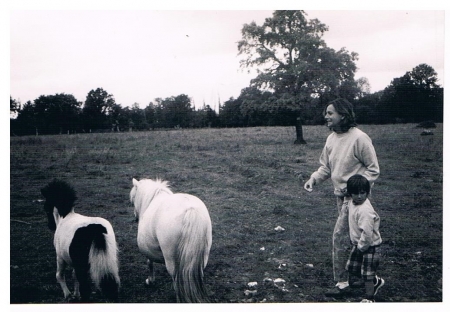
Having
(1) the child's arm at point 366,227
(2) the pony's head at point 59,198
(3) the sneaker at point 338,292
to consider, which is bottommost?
(3) the sneaker at point 338,292

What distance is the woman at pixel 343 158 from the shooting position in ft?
10.2

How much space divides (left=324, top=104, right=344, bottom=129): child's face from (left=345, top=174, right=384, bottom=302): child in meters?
0.55

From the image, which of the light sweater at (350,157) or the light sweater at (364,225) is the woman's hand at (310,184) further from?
the light sweater at (364,225)

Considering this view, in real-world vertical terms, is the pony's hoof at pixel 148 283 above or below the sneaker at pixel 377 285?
below

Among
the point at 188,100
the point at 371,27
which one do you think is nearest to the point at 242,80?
the point at 188,100

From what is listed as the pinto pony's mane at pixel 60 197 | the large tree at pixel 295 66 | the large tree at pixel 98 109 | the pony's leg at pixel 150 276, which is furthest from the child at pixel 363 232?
the large tree at pixel 98 109

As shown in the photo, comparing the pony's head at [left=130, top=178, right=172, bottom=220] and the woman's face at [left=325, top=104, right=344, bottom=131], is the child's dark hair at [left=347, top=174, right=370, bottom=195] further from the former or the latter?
the pony's head at [left=130, top=178, right=172, bottom=220]

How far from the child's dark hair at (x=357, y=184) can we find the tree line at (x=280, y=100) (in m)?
2.38

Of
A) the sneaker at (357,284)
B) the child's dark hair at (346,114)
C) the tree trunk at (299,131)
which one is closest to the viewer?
the child's dark hair at (346,114)

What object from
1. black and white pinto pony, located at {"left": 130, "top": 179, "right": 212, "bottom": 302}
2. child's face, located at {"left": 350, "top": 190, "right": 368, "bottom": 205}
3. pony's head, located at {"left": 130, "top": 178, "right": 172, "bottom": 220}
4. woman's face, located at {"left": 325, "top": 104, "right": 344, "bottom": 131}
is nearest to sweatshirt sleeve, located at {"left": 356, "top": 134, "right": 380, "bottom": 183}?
child's face, located at {"left": 350, "top": 190, "right": 368, "bottom": 205}

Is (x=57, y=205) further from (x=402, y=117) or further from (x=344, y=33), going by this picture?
(x=402, y=117)

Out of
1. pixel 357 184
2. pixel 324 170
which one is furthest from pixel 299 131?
pixel 357 184

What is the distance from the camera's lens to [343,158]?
10.6 ft
